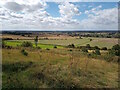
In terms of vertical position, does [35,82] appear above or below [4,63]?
below

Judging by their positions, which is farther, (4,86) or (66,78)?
(66,78)

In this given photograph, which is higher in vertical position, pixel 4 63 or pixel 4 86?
pixel 4 63

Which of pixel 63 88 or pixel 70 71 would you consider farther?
pixel 70 71

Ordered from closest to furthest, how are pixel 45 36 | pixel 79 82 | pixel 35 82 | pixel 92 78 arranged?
1. pixel 35 82
2. pixel 79 82
3. pixel 92 78
4. pixel 45 36

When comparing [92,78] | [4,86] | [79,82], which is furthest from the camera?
[92,78]

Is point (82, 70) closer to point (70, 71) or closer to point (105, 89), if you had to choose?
point (70, 71)

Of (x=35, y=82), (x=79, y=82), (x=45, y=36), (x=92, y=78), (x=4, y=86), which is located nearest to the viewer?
(x=4, y=86)

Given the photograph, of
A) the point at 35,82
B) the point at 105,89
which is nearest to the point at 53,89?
the point at 35,82

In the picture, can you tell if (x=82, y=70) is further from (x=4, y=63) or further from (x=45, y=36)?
(x=45, y=36)

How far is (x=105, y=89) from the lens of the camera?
3.73m

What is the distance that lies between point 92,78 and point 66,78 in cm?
94

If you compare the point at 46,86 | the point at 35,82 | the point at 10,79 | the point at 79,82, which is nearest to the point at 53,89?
the point at 46,86

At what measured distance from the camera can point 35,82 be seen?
367cm

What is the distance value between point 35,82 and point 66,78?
891 mm
